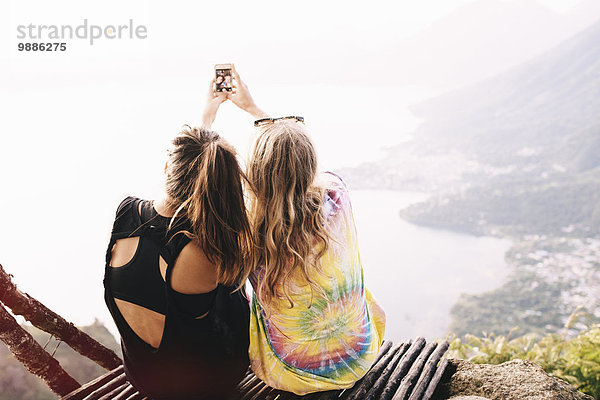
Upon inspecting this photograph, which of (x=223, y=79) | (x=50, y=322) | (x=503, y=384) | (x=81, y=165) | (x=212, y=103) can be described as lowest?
(x=503, y=384)

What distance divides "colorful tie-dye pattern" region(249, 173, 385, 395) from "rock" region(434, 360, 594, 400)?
0.45m

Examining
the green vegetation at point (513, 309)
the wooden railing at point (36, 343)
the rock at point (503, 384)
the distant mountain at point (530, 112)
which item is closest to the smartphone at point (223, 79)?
the wooden railing at point (36, 343)

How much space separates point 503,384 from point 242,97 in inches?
65.3

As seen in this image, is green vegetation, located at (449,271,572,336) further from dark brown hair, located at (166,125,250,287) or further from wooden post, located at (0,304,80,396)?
dark brown hair, located at (166,125,250,287)

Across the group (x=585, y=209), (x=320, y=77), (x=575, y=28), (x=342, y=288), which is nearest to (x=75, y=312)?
(x=342, y=288)

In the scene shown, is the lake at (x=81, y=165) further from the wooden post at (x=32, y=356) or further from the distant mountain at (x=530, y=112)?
the distant mountain at (x=530, y=112)

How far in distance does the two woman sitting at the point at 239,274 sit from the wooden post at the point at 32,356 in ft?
1.54

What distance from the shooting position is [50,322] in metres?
1.87

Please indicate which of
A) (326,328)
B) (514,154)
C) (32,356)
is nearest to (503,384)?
(326,328)

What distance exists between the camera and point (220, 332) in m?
1.51

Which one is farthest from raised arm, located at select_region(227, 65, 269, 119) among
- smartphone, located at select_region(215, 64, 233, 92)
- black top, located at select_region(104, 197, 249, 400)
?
black top, located at select_region(104, 197, 249, 400)

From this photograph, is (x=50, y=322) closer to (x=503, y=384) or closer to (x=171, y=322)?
(x=171, y=322)

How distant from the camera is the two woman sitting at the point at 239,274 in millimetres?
1298

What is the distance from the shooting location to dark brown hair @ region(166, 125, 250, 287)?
48.8 inches
